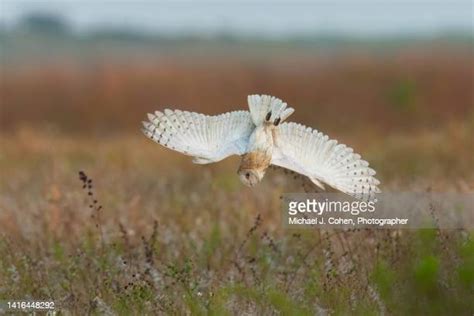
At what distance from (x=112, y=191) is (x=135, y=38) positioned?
117 ft

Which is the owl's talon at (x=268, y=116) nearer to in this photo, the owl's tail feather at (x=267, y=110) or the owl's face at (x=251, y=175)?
the owl's tail feather at (x=267, y=110)

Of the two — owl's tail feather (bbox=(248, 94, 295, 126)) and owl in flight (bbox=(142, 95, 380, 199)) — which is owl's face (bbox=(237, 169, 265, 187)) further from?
owl's tail feather (bbox=(248, 94, 295, 126))

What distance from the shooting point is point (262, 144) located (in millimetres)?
4629

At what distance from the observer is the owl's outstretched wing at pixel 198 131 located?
4723mm

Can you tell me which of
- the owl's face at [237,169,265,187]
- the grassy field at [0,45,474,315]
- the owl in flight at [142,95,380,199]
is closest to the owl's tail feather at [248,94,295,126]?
the owl in flight at [142,95,380,199]

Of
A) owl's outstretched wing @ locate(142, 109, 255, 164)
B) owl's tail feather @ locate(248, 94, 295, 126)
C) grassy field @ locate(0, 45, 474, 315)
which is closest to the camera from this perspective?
owl's tail feather @ locate(248, 94, 295, 126)

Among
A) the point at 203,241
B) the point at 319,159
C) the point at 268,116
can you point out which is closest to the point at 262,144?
the point at 268,116

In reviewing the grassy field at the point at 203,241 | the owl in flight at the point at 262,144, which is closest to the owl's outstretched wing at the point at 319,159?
the owl in flight at the point at 262,144

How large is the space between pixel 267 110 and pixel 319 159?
297mm

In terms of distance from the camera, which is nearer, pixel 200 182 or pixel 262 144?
pixel 262 144

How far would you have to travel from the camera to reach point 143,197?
828cm

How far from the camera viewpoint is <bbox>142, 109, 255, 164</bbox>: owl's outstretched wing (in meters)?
4.72

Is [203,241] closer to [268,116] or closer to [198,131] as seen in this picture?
[198,131]

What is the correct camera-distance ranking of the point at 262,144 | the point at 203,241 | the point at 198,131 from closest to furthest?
1. the point at 262,144
2. the point at 198,131
3. the point at 203,241
